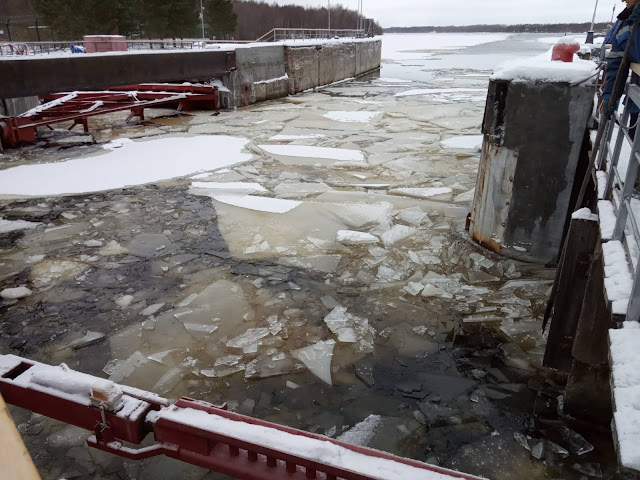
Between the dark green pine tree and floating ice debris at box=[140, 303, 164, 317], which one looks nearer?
floating ice debris at box=[140, 303, 164, 317]

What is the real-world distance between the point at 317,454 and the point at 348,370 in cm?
175

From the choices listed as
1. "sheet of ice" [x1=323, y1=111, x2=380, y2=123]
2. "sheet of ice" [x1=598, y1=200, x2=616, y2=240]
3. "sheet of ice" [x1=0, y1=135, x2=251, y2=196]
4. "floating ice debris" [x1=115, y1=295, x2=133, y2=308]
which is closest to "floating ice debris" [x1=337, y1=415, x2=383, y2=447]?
"sheet of ice" [x1=598, y1=200, x2=616, y2=240]

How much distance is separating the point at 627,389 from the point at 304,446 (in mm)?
1147

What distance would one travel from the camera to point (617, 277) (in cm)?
222

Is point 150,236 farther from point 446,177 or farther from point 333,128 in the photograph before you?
point 333,128

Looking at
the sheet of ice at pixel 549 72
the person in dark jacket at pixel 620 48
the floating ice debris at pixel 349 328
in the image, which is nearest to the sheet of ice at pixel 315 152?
the sheet of ice at pixel 549 72

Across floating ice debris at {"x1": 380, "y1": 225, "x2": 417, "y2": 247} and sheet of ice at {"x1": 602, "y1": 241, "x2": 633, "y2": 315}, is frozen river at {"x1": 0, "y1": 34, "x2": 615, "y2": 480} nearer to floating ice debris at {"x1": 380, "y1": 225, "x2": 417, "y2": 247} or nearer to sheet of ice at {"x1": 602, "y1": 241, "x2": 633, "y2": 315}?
floating ice debris at {"x1": 380, "y1": 225, "x2": 417, "y2": 247}

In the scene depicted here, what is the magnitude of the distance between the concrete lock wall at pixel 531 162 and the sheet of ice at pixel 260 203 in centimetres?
263

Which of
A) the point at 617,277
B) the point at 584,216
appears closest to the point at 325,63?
the point at 584,216

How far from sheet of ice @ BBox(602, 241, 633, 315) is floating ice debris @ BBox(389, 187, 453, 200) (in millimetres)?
4374

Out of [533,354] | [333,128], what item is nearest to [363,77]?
[333,128]

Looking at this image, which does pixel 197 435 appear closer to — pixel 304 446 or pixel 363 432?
pixel 304 446

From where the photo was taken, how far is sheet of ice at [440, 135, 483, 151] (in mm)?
9752

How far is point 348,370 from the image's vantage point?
3.39 metres
